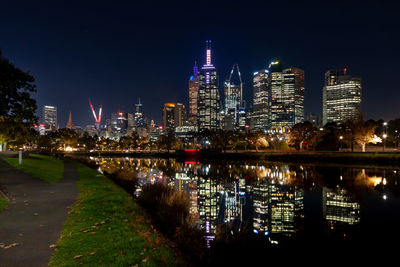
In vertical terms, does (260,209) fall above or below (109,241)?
below

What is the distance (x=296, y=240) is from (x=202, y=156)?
9374cm

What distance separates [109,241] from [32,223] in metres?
3.85

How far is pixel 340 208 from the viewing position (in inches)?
753

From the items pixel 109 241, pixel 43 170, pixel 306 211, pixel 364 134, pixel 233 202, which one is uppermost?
pixel 364 134

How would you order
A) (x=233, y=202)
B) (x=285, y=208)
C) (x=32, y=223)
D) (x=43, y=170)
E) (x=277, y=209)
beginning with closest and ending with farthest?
(x=32, y=223) → (x=277, y=209) → (x=285, y=208) → (x=233, y=202) → (x=43, y=170)

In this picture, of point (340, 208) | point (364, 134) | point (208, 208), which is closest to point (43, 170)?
point (208, 208)

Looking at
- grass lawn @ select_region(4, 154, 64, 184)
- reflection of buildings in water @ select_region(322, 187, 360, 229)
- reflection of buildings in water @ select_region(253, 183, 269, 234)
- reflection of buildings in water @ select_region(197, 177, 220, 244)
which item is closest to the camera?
reflection of buildings in water @ select_region(197, 177, 220, 244)

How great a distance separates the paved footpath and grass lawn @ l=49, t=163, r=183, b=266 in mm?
377

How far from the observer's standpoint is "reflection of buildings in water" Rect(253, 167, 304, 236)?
49.6ft

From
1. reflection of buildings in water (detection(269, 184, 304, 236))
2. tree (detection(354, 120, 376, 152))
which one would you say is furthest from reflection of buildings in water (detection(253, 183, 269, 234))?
tree (detection(354, 120, 376, 152))

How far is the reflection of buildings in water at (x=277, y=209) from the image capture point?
49.6 feet

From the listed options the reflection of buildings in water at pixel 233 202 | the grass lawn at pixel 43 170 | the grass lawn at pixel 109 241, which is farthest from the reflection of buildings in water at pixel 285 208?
the grass lawn at pixel 43 170

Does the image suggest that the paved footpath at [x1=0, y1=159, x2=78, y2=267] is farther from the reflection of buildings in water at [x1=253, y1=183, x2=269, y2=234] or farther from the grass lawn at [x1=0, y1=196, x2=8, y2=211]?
the reflection of buildings in water at [x1=253, y1=183, x2=269, y2=234]

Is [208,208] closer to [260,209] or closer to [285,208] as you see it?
[260,209]
